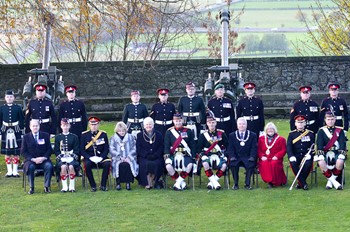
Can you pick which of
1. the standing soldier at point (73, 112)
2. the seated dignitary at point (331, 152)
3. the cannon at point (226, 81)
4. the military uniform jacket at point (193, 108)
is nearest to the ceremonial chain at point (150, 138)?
the military uniform jacket at point (193, 108)

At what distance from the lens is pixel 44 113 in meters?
16.3

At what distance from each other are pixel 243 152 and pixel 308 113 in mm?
2115

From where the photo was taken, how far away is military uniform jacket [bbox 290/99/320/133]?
16.7m

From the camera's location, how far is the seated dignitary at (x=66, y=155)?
1484 centimetres

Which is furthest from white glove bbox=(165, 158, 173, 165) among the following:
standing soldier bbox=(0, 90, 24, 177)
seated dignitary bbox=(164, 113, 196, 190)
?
standing soldier bbox=(0, 90, 24, 177)

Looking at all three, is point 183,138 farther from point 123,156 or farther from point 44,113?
point 44,113

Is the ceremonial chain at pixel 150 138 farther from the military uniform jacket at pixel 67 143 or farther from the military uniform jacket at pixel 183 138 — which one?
the military uniform jacket at pixel 67 143

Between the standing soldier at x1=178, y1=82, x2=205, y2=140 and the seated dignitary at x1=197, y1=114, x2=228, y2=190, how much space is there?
0.99m

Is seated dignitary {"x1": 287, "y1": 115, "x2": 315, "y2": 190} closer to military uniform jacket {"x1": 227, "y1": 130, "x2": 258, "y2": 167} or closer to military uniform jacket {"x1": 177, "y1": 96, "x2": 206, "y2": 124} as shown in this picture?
military uniform jacket {"x1": 227, "y1": 130, "x2": 258, "y2": 167}

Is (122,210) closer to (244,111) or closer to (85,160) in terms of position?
(85,160)

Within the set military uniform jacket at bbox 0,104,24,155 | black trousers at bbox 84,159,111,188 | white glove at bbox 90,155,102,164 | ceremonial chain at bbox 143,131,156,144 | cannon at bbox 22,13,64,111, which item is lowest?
black trousers at bbox 84,159,111,188

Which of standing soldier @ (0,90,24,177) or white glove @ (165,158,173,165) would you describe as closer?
Result: white glove @ (165,158,173,165)

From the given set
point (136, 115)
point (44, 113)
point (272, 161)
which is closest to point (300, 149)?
point (272, 161)

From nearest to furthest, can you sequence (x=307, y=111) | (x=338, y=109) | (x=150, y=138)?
(x=150, y=138)
(x=307, y=111)
(x=338, y=109)
